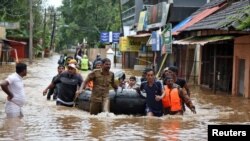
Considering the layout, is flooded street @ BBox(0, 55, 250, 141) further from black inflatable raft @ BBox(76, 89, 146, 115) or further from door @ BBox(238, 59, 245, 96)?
door @ BBox(238, 59, 245, 96)

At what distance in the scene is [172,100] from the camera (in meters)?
12.0

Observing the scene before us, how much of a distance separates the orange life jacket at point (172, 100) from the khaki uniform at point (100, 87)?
129 centimetres

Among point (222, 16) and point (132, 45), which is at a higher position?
point (222, 16)

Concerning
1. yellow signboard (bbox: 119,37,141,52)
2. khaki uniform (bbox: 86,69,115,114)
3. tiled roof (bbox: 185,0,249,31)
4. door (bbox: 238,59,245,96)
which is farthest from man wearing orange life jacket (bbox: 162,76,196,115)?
yellow signboard (bbox: 119,37,141,52)

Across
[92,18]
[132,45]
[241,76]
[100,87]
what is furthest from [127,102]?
[92,18]

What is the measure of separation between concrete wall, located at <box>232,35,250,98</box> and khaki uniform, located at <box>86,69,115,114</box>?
8433 millimetres

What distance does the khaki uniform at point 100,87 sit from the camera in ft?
38.8

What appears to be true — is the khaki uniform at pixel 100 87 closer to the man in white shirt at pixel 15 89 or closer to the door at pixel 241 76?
the man in white shirt at pixel 15 89

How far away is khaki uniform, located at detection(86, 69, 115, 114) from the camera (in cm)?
1183

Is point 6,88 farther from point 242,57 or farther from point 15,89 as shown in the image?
point 242,57

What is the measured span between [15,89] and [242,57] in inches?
461

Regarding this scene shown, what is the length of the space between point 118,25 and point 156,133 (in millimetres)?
59929

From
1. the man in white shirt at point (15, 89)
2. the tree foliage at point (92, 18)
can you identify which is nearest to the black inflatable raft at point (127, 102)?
the man in white shirt at point (15, 89)

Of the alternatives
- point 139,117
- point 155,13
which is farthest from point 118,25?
point 139,117
